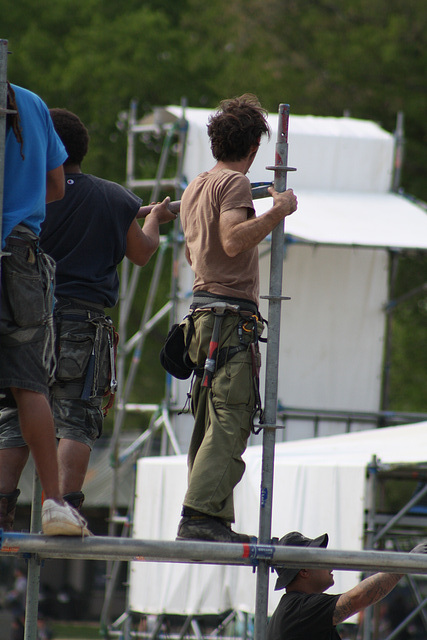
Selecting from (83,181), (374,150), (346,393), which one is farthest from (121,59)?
(83,181)

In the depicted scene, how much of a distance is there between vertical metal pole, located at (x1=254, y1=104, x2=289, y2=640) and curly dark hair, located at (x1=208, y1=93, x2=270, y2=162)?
0.14 meters

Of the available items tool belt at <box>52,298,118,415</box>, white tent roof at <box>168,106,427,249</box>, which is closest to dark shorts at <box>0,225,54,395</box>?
tool belt at <box>52,298,118,415</box>

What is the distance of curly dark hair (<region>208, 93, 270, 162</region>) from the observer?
15.1 feet

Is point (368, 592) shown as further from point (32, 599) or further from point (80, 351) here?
point (80, 351)

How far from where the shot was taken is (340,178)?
14.7 metres

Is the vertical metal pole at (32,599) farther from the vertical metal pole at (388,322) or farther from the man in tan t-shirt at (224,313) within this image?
the vertical metal pole at (388,322)

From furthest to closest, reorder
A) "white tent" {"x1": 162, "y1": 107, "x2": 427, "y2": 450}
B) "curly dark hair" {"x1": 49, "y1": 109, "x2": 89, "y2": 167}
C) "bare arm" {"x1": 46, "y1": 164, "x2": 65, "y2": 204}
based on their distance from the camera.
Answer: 1. "white tent" {"x1": 162, "y1": 107, "x2": 427, "y2": 450}
2. "curly dark hair" {"x1": 49, "y1": 109, "x2": 89, "y2": 167}
3. "bare arm" {"x1": 46, "y1": 164, "x2": 65, "y2": 204}

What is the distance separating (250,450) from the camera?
35.1 ft

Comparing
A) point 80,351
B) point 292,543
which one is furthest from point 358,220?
point 80,351

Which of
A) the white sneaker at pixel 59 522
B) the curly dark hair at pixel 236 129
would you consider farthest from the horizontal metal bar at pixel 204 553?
the curly dark hair at pixel 236 129

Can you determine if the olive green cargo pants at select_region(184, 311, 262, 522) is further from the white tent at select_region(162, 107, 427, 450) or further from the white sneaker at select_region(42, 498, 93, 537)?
the white tent at select_region(162, 107, 427, 450)

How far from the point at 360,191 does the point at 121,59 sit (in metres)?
8.65

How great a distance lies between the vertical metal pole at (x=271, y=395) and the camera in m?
4.18

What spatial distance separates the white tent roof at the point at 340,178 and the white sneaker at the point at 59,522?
30.2 feet
